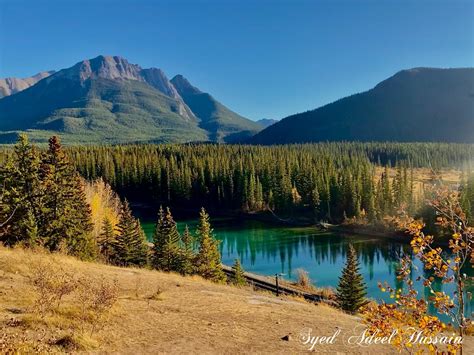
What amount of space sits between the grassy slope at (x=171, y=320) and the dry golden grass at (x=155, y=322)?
0.10 ft

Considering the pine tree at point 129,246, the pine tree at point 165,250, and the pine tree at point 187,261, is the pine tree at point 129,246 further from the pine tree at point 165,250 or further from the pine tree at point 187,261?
the pine tree at point 187,261

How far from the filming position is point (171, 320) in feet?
52.3

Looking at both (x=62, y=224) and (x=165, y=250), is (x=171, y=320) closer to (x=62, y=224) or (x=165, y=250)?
(x=62, y=224)

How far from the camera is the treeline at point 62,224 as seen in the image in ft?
112

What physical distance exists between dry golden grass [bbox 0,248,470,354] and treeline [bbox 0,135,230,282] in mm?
12811

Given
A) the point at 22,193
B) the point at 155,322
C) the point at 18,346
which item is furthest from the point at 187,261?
the point at 18,346

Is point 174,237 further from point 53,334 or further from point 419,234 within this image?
point 419,234

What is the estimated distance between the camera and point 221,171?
125m

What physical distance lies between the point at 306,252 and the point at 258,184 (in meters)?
42.5

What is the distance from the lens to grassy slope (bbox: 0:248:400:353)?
507 inches

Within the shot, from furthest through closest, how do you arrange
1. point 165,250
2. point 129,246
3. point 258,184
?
1. point 258,184
2. point 165,250
3. point 129,246

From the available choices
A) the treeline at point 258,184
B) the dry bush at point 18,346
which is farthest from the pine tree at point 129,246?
the treeline at point 258,184

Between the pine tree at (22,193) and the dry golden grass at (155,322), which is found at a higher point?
the pine tree at (22,193)

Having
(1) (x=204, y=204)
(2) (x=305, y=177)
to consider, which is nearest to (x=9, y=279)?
(2) (x=305, y=177)
